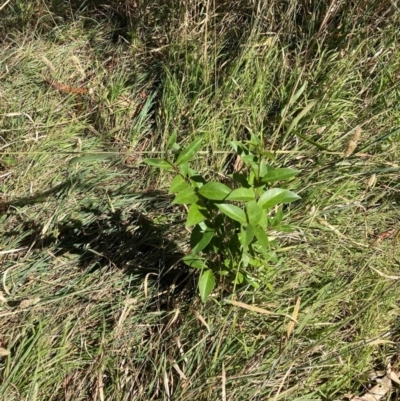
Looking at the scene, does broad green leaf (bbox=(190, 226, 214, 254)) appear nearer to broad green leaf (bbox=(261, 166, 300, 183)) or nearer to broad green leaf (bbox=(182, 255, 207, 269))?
broad green leaf (bbox=(182, 255, 207, 269))

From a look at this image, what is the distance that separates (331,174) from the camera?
7.15 feet

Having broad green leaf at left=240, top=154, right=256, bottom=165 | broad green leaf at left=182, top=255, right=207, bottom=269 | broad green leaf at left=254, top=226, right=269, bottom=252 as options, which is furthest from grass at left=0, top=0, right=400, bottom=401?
broad green leaf at left=240, top=154, right=256, bottom=165

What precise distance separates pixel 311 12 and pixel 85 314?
1.63 m

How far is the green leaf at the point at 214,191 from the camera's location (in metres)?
1.52

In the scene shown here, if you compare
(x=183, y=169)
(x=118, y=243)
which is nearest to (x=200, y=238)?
(x=183, y=169)

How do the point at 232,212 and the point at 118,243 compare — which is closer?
the point at 232,212

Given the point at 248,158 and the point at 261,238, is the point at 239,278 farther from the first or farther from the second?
the point at 248,158

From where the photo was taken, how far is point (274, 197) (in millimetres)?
1563

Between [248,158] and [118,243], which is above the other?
[248,158]

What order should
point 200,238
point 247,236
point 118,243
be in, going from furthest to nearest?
point 118,243
point 200,238
point 247,236

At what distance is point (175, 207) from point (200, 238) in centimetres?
56

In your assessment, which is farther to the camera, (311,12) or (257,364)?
(311,12)

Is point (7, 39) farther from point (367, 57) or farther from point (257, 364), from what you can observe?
point (257, 364)

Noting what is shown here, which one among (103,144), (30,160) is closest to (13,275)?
(30,160)
